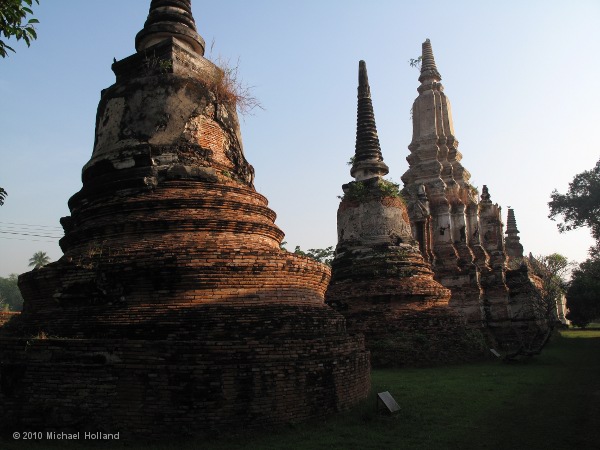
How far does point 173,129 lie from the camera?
868cm

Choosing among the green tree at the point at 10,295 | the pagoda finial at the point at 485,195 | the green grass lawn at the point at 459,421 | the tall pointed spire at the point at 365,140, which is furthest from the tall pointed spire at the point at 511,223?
the green tree at the point at 10,295

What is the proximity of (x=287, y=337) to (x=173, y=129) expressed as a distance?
432 centimetres

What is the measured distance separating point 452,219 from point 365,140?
23.3ft

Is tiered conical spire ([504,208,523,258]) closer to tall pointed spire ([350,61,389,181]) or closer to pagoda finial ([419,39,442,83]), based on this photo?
pagoda finial ([419,39,442,83])

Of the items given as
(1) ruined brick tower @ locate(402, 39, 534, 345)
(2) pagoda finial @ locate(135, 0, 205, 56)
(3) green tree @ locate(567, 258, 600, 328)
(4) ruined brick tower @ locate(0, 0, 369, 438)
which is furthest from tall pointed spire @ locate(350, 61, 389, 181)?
(3) green tree @ locate(567, 258, 600, 328)

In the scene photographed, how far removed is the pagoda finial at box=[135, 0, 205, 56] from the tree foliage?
28.8 meters

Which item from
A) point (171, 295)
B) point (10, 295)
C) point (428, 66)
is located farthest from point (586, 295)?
point (10, 295)

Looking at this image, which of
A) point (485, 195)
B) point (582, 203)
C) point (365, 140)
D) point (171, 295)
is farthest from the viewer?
point (582, 203)

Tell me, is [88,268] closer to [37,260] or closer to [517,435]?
[517,435]

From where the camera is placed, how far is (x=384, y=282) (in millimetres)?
14367

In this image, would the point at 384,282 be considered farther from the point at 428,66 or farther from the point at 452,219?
the point at 428,66

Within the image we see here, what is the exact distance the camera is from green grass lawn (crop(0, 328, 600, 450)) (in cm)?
576

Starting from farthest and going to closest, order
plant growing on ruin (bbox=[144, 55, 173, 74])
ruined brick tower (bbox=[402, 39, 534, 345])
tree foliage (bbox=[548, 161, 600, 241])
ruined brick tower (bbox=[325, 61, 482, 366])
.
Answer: tree foliage (bbox=[548, 161, 600, 241])
ruined brick tower (bbox=[402, 39, 534, 345])
ruined brick tower (bbox=[325, 61, 482, 366])
plant growing on ruin (bbox=[144, 55, 173, 74])

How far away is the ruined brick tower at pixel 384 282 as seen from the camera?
13.5 meters
